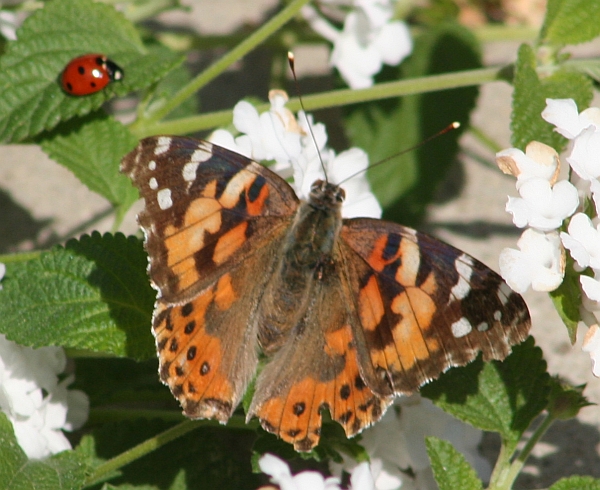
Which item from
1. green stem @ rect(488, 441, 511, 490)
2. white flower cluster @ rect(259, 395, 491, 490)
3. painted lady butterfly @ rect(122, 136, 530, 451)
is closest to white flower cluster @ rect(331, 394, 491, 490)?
white flower cluster @ rect(259, 395, 491, 490)

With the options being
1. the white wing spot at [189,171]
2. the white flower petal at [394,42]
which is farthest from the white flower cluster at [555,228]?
the white flower petal at [394,42]

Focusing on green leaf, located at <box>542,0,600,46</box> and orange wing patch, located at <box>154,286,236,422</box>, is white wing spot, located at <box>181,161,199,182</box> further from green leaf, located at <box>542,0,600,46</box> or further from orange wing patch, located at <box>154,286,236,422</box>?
green leaf, located at <box>542,0,600,46</box>

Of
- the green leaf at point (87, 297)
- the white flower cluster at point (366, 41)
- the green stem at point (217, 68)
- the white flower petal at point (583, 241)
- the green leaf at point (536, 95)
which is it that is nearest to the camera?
the white flower petal at point (583, 241)

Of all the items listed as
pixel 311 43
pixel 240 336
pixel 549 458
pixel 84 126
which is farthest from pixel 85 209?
pixel 549 458

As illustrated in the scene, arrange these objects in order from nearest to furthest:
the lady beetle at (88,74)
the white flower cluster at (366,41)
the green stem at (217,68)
→ the lady beetle at (88,74), the green stem at (217,68), the white flower cluster at (366,41)

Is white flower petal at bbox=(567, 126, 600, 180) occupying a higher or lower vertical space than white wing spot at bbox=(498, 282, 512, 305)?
higher

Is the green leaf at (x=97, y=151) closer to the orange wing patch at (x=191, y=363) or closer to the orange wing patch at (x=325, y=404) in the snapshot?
the orange wing patch at (x=191, y=363)

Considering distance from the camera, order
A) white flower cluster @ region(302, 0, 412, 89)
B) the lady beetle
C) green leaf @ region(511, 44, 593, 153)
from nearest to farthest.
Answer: green leaf @ region(511, 44, 593, 153), the lady beetle, white flower cluster @ region(302, 0, 412, 89)
